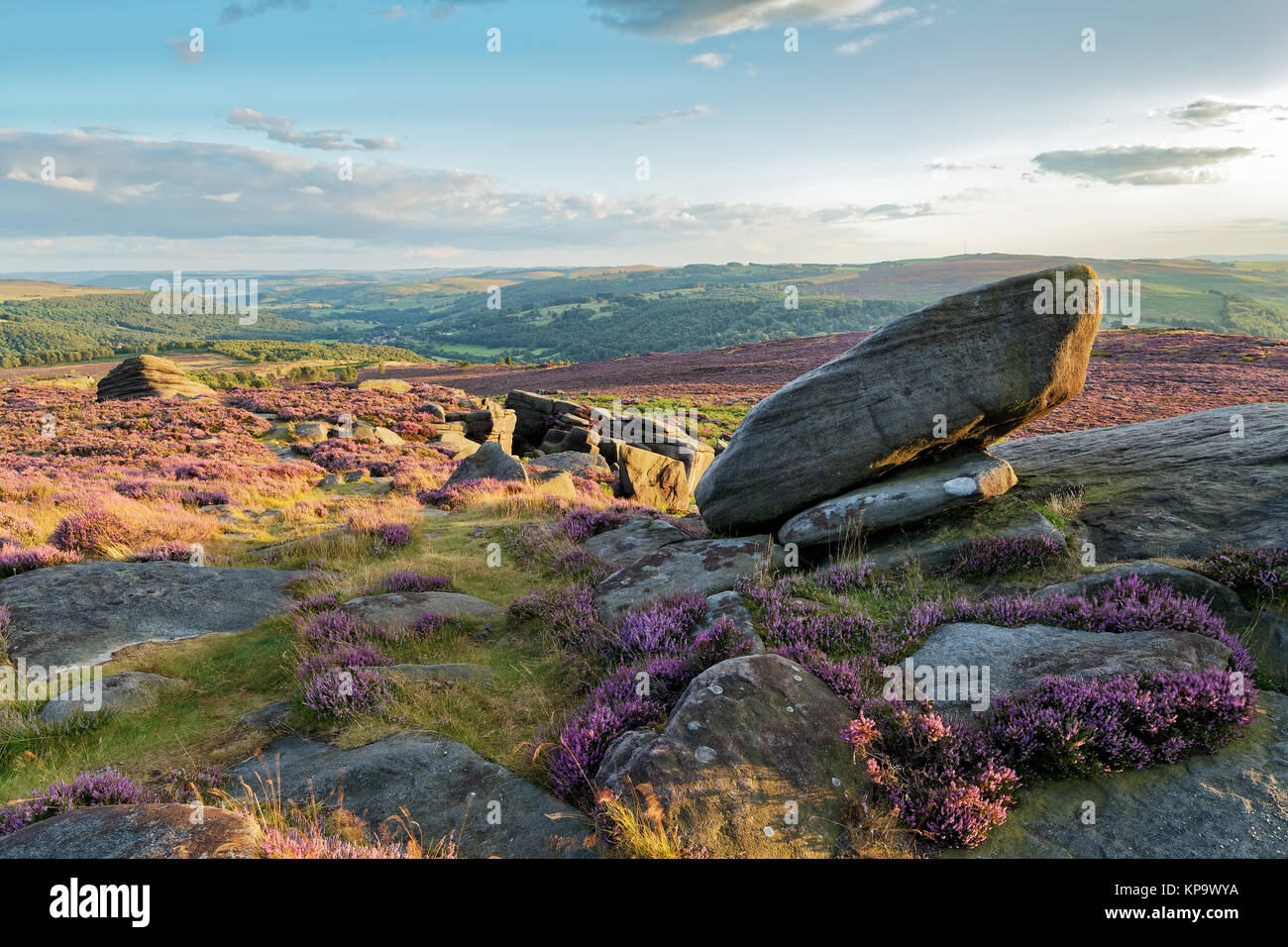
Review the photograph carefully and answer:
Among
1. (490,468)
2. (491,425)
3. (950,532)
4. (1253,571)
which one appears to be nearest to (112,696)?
(950,532)

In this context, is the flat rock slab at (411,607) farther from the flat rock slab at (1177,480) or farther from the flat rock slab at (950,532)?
the flat rock slab at (1177,480)

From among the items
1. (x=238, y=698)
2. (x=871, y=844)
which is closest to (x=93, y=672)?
(x=238, y=698)

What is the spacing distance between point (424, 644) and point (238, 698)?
2331mm

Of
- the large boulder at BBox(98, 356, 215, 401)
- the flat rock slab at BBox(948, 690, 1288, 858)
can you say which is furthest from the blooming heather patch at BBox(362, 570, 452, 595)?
the large boulder at BBox(98, 356, 215, 401)

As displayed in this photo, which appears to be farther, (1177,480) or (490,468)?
(490,468)

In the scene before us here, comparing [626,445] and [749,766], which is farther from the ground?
[626,445]

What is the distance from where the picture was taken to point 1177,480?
10.1m

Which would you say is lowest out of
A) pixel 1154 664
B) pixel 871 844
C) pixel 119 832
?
pixel 871 844

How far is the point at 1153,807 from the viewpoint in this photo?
4508mm

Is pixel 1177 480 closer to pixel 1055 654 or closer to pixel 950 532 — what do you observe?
pixel 950 532

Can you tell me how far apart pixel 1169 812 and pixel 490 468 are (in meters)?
20.2

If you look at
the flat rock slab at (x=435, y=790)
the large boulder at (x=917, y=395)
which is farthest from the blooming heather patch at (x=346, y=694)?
the large boulder at (x=917, y=395)

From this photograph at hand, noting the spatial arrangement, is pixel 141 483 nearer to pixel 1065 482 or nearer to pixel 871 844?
pixel 871 844

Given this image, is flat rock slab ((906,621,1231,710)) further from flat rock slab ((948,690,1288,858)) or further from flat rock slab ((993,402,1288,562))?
flat rock slab ((993,402,1288,562))
